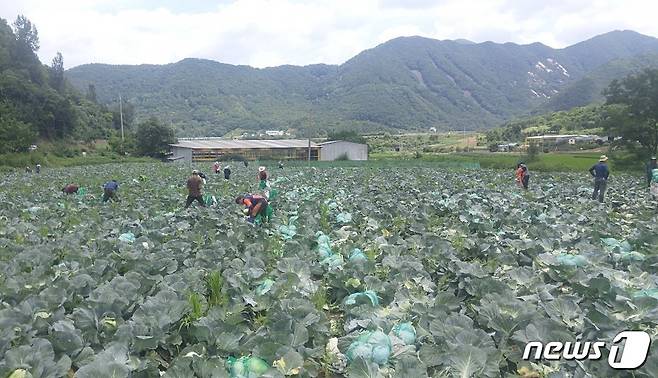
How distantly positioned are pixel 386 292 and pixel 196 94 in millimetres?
165633

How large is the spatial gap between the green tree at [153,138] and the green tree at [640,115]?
5864cm

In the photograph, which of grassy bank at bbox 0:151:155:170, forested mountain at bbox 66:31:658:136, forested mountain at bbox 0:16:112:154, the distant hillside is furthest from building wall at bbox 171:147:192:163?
the distant hillside

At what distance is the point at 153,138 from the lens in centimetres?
7438

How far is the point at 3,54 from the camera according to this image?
7675 cm

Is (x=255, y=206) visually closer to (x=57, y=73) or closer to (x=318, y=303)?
(x=318, y=303)

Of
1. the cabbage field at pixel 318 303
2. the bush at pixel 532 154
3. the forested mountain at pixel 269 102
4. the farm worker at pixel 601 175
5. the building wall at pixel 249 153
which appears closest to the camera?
the cabbage field at pixel 318 303

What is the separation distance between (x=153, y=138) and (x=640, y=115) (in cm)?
6152

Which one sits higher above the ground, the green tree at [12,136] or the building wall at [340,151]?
the green tree at [12,136]

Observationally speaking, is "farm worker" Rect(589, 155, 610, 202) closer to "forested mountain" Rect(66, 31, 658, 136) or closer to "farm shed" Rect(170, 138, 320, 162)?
"farm shed" Rect(170, 138, 320, 162)

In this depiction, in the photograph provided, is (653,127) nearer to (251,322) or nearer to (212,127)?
(251,322)

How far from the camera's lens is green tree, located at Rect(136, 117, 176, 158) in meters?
73.9

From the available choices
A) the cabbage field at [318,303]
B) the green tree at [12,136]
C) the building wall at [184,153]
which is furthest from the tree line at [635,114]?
the green tree at [12,136]

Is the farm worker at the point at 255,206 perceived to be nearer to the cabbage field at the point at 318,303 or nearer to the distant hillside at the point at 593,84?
the cabbage field at the point at 318,303

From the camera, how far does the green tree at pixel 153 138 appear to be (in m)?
73.9
